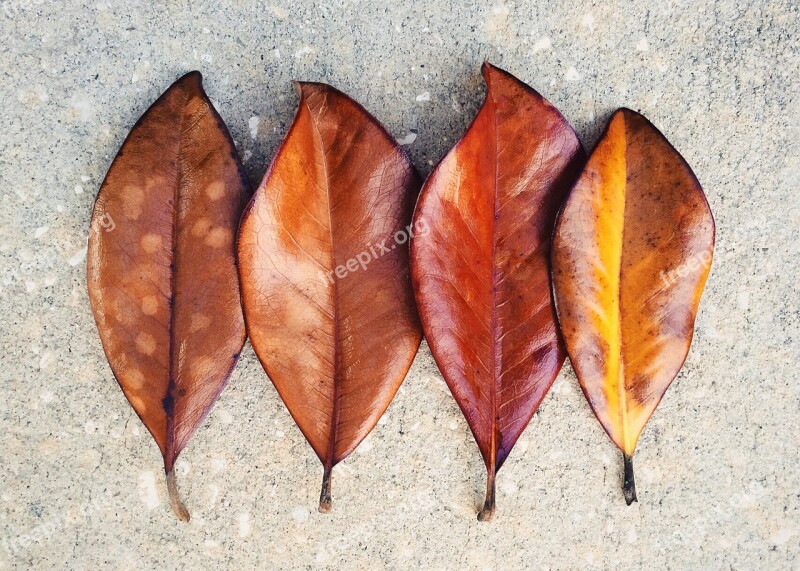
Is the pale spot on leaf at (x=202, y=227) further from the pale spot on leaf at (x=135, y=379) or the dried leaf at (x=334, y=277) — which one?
the pale spot on leaf at (x=135, y=379)

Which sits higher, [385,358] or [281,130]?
[281,130]

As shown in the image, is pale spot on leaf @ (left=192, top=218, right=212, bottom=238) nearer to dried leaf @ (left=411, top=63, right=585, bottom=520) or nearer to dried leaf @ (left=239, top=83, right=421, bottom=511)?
dried leaf @ (left=239, top=83, right=421, bottom=511)

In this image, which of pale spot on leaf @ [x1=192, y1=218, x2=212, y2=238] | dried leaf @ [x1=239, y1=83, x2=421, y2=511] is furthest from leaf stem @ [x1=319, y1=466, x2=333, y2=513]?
pale spot on leaf @ [x1=192, y1=218, x2=212, y2=238]

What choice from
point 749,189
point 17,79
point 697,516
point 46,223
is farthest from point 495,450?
point 17,79

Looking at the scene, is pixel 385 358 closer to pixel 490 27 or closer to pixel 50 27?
pixel 490 27

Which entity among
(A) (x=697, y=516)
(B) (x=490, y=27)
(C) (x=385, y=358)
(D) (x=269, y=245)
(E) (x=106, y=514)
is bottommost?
(A) (x=697, y=516)
